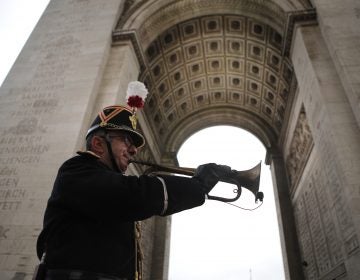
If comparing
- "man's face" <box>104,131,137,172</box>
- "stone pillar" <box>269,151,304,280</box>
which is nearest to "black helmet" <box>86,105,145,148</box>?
"man's face" <box>104,131,137,172</box>

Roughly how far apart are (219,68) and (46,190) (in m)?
11.3

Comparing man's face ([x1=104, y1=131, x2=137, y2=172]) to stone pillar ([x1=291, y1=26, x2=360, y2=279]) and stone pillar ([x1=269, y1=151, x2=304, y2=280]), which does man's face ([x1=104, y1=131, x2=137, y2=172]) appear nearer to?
stone pillar ([x1=291, y1=26, x2=360, y2=279])

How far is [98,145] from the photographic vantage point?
2191 mm

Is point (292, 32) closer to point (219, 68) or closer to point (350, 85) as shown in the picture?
point (350, 85)

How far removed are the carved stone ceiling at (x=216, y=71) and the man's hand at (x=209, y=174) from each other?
996cm

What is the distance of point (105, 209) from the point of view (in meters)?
1.65

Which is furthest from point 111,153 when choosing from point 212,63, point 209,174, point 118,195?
point 212,63

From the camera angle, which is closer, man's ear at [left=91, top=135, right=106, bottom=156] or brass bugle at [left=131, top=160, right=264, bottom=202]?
man's ear at [left=91, top=135, right=106, bottom=156]

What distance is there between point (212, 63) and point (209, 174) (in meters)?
13.6

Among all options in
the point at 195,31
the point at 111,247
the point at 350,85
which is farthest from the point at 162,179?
the point at 195,31

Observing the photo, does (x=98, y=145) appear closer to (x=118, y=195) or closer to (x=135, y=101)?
(x=118, y=195)

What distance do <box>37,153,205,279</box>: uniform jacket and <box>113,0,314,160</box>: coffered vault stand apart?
9090 millimetres

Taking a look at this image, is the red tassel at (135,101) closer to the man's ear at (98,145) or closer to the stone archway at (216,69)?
the man's ear at (98,145)

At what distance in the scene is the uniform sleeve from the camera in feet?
5.41
